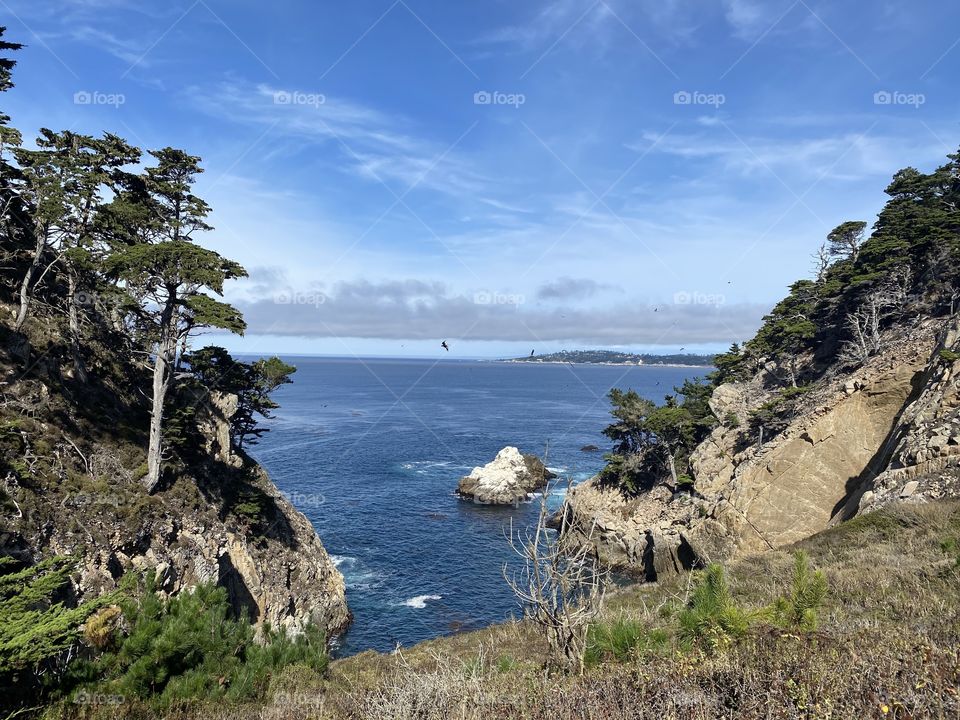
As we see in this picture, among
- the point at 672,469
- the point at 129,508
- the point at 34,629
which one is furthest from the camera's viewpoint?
the point at 672,469

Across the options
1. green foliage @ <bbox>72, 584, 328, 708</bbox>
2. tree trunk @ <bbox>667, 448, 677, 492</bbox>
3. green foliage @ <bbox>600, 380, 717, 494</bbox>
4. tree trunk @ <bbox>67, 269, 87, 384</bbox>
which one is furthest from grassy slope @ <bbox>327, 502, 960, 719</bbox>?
green foliage @ <bbox>600, 380, 717, 494</bbox>

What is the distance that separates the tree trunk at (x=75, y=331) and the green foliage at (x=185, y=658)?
71.0ft

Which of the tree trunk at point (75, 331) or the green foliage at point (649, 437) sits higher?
the tree trunk at point (75, 331)

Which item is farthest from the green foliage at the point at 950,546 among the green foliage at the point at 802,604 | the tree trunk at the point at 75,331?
the tree trunk at the point at 75,331

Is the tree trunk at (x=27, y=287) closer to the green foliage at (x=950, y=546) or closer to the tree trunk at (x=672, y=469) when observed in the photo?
the green foliage at (x=950, y=546)

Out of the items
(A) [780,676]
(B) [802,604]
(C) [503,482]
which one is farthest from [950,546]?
(C) [503,482]

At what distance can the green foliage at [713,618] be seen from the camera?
25.6 ft

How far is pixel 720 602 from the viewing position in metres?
8.52

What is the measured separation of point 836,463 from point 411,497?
137ft

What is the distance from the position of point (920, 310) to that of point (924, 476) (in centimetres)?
2407

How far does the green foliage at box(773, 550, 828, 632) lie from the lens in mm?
7660

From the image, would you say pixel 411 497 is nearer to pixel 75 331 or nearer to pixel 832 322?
pixel 75 331

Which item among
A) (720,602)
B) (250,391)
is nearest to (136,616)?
(720,602)

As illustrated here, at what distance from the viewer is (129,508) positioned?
2238 cm
